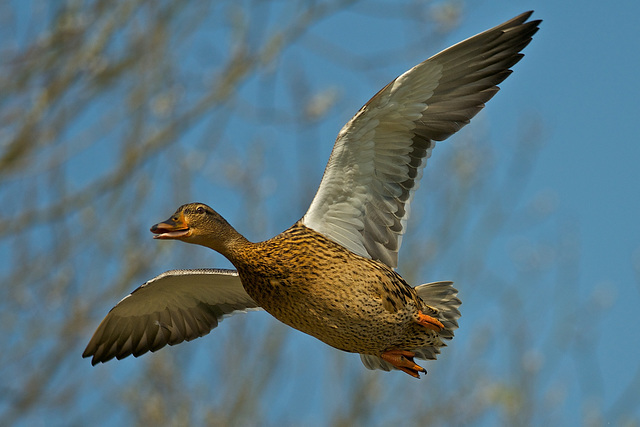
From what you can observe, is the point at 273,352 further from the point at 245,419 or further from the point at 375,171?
the point at 375,171

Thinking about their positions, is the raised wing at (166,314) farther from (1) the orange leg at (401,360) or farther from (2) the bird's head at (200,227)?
(1) the orange leg at (401,360)

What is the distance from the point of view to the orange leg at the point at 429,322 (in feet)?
16.5

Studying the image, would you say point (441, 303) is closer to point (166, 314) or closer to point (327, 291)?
point (327, 291)

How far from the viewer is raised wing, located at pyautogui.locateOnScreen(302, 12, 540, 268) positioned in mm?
4898

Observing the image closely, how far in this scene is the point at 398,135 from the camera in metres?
5.12

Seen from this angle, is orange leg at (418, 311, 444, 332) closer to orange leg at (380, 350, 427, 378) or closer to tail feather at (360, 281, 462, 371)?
orange leg at (380, 350, 427, 378)

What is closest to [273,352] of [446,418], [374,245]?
[446,418]

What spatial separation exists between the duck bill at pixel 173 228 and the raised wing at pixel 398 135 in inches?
27.1

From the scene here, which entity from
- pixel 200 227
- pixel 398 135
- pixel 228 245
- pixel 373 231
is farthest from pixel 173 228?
pixel 398 135

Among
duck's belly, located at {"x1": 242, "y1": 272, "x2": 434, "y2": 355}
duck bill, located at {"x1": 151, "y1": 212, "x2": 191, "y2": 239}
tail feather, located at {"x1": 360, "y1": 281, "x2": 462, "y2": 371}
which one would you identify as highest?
duck bill, located at {"x1": 151, "y1": 212, "x2": 191, "y2": 239}

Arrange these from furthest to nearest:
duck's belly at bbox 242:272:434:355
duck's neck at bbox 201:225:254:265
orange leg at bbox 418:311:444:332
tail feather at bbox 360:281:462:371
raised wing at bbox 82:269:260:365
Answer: raised wing at bbox 82:269:260:365 → tail feather at bbox 360:281:462:371 → orange leg at bbox 418:311:444:332 → duck's neck at bbox 201:225:254:265 → duck's belly at bbox 242:272:434:355

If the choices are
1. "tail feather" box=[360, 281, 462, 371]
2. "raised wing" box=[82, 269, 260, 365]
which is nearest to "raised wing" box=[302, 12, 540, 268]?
"tail feather" box=[360, 281, 462, 371]

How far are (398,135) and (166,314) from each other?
2.19 meters

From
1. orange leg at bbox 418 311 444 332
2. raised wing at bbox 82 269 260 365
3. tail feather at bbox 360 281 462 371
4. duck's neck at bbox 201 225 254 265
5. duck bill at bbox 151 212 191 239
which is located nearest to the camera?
duck bill at bbox 151 212 191 239
